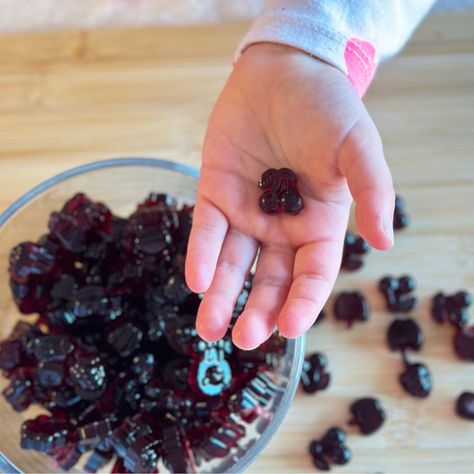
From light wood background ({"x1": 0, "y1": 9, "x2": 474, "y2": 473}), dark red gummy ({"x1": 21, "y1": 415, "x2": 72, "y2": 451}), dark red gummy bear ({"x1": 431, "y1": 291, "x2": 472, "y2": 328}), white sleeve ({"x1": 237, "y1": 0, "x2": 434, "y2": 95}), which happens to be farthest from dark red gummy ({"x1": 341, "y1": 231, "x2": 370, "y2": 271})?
dark red gummy ({"x1": 21, "y1": 415, "x2": 72, "y2": 451})

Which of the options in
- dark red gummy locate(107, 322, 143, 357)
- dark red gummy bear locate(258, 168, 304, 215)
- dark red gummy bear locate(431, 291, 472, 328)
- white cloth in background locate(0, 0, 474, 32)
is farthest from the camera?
white cloth in background locate(0, 0, 474, 32)

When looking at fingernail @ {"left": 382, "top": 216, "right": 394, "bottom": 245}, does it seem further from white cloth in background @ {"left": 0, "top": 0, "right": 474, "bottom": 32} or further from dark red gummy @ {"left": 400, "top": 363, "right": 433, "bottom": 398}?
white cloth in background @ {"left": 0, "top": 0, "right": 474, "bottom": 32}

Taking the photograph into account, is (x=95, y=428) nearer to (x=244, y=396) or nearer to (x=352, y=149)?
(x=244, y=396)

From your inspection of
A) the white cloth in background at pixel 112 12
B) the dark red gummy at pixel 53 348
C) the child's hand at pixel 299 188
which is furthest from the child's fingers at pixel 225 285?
the white cloth in background at pixel 112 12

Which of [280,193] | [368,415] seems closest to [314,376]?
[368,415]

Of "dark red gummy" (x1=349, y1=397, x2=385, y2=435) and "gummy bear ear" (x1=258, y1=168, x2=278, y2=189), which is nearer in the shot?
"gummy bear ear" (x1=258, y1=168, x2=278, y2=189)

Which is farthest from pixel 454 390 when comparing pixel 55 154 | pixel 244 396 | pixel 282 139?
pixel 55 154
